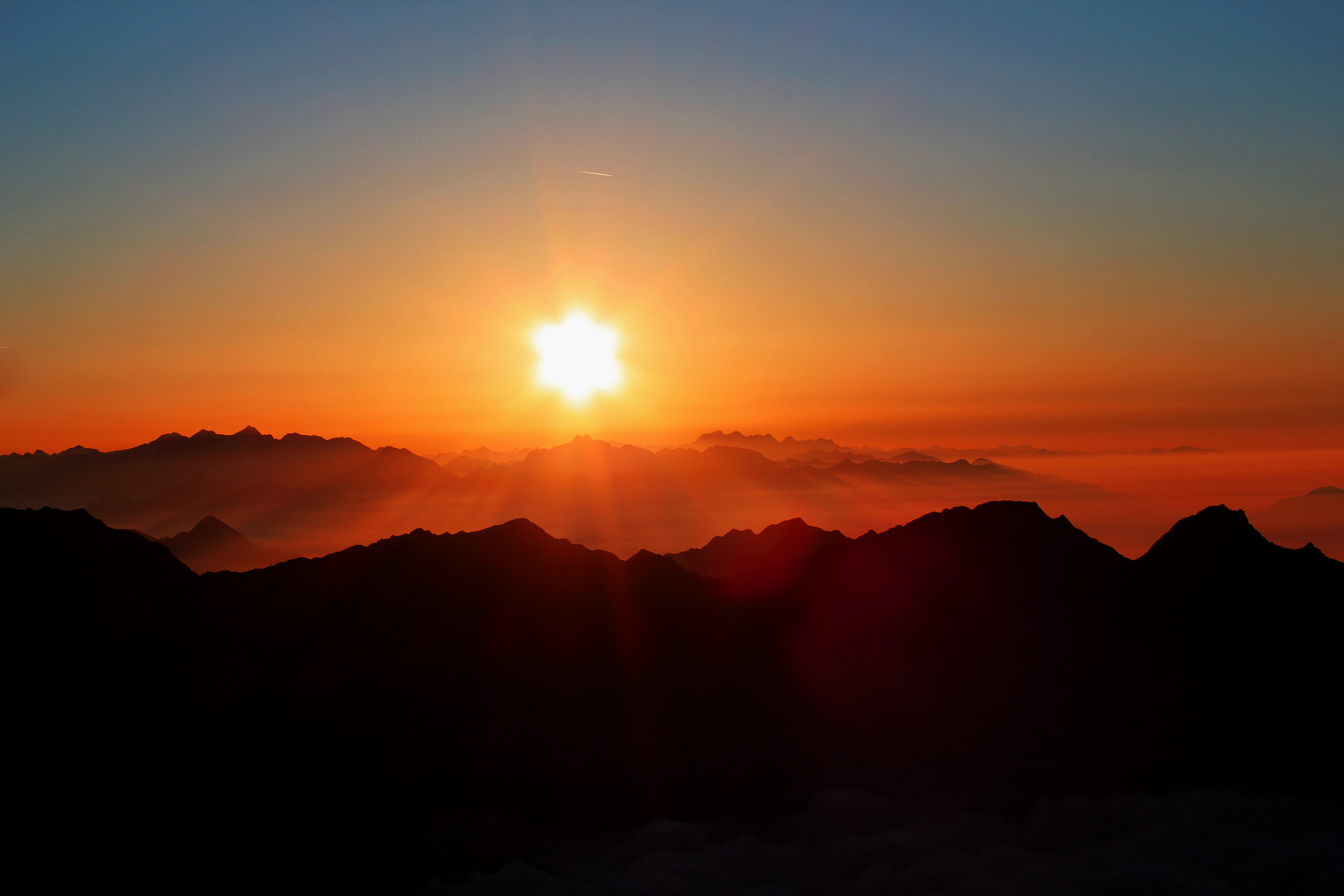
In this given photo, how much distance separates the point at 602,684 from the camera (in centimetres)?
12075

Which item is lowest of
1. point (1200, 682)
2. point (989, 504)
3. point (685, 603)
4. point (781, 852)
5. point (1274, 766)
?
point (781, 852)

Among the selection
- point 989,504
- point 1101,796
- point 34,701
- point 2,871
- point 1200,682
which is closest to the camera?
point 2,871

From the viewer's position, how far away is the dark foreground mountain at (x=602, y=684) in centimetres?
9156

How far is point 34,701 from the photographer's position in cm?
9081

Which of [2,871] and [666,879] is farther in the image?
[666,879]

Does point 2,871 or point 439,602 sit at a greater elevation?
A: point 439,602

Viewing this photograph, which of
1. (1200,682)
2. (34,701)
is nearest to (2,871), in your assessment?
(34,701)

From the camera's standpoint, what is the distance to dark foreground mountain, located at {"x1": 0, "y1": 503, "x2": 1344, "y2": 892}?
91562mm

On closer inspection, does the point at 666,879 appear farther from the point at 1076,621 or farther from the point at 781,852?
the point at 1076,621

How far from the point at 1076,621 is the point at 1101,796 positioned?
2655 cm

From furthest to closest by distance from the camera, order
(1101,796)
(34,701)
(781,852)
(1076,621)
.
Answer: (1076,621) < (1101,796) < (781,852) < (34,701)

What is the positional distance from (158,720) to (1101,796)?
115257mm

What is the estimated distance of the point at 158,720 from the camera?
96312mm

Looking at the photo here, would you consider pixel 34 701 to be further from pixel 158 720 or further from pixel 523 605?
pixel 523 605
